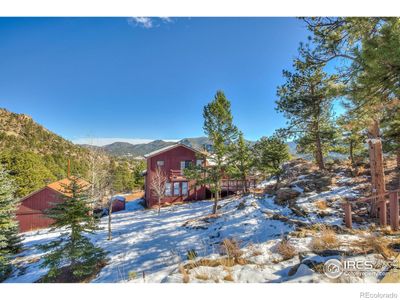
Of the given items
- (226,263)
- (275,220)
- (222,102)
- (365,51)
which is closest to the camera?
(365,51)

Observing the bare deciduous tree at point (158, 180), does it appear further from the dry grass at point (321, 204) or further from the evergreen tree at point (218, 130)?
the dry grass at point (321, 204)

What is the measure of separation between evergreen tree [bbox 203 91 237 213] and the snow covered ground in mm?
2404

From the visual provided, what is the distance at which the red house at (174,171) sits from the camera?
19297mm

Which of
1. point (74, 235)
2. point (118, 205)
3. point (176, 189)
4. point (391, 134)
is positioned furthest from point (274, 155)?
point (118, 205)

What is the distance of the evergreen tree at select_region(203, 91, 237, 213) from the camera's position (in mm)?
11281

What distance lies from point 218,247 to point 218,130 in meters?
6.71

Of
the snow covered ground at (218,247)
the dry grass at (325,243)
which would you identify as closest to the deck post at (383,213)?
the snow covered ground at (218,247)

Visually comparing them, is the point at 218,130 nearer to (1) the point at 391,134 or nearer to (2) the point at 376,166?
(2) the point at 376,166

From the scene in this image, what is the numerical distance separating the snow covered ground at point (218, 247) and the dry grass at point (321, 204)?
18 centimetres

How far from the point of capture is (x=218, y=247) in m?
6.14

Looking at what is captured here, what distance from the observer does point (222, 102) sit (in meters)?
11.6

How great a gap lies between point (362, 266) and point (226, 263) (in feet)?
7.07
